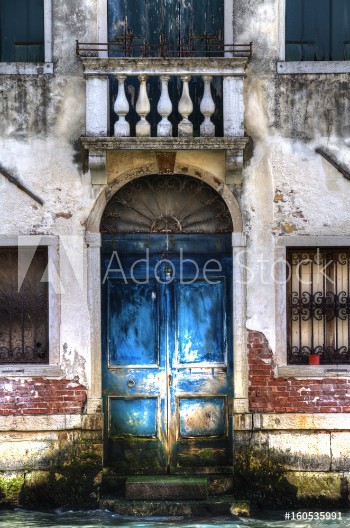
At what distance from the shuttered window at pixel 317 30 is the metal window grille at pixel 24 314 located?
374cm

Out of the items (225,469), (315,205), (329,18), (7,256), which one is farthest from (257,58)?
(225,469)

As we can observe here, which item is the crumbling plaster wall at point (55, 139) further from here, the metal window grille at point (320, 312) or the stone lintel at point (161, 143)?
the metal window grille at point (320, 312)

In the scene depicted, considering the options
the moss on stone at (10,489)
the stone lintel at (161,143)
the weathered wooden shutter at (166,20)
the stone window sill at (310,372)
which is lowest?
the moss on stone at (10,489)

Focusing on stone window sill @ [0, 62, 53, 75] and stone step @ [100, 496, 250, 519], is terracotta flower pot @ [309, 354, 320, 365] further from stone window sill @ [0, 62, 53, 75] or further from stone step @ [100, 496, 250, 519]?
stone window sill @ [0, 62, 53, 75]

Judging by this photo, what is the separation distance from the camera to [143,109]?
990 cm

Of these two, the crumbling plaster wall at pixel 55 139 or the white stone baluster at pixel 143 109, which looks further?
the crumbling plaster wall at pixel 55 139

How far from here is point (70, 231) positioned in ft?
33.7

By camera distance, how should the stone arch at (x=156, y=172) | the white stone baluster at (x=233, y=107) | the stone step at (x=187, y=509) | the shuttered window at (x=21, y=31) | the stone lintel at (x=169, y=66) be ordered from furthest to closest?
1. the shuttered window at (x=21, y=31)
2. the stone arch at (x=156, y=172)
3. the white stone baluster at (x=233, y=107)
4. the stone lintel at (x=169, y=66)
5. the stone step at (x=187, y=509)

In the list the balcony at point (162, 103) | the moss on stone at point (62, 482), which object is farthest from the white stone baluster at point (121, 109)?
the moss on stone at point (62, 482)

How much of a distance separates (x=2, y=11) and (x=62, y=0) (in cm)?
76

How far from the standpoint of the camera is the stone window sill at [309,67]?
1022 cm

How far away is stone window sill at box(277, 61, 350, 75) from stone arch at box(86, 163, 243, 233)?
1.44 metres

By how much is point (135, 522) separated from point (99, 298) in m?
2.49

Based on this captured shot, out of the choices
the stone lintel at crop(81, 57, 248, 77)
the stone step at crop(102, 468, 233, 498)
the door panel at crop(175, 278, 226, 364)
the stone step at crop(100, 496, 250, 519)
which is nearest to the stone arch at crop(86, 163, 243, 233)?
the door panel at crop(175, 278, 226, 364)
